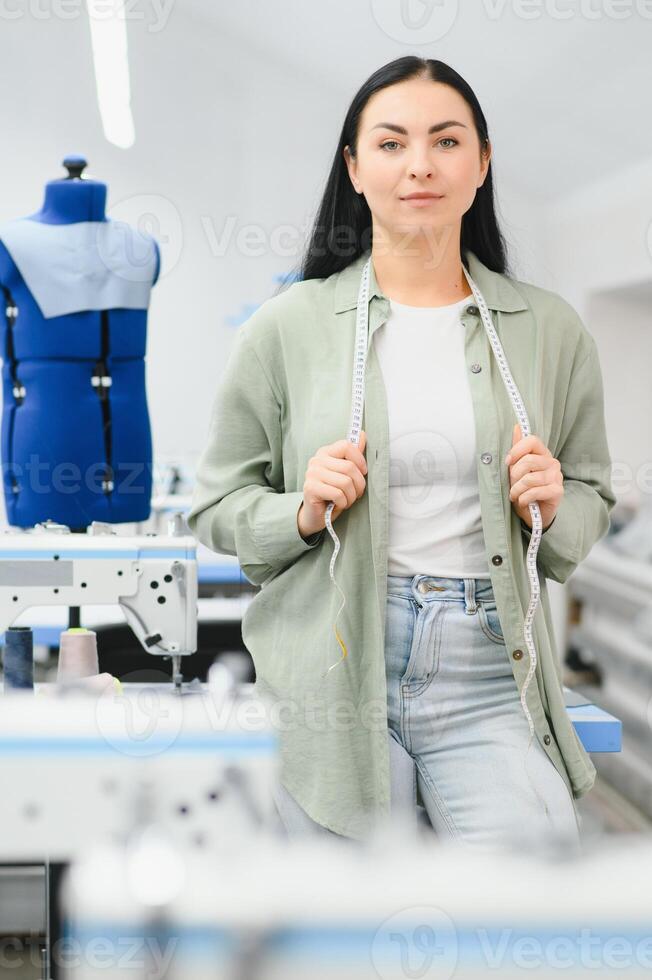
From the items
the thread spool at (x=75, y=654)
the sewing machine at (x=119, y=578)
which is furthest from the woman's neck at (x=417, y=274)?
the thread spool at (x=75, y=654)

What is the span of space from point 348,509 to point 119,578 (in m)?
0.46

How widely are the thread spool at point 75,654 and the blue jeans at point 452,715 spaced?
1.33 feet

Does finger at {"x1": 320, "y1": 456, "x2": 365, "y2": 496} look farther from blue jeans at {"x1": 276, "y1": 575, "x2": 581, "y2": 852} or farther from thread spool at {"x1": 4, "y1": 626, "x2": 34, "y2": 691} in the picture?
thread spool at {"x1": 4, "y1": 626, "x2": 34, "y2": 691}

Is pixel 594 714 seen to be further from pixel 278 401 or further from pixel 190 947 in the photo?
pixel 190 947

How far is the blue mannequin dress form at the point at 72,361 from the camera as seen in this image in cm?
233

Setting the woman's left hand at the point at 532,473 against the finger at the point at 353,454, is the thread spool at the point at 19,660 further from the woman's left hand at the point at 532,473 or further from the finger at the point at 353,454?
the woman's left hand at the point at 532,473

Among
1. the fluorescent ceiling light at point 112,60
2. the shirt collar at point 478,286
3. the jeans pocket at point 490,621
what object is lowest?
the jeans pocket at point 490,621

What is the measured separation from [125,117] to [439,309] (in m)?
2.90

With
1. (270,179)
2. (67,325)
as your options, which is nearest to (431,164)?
(67,325)

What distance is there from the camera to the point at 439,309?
135 cm

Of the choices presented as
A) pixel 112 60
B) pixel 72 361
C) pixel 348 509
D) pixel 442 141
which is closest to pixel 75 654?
pixel 348 509

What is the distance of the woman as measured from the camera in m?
1.23

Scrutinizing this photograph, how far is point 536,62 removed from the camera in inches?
138

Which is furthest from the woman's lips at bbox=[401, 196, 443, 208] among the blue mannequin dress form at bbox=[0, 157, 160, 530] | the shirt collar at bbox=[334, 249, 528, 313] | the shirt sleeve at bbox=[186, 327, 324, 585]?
the blue mannequin dress form at bbox=[0, 157, 160, 530]
